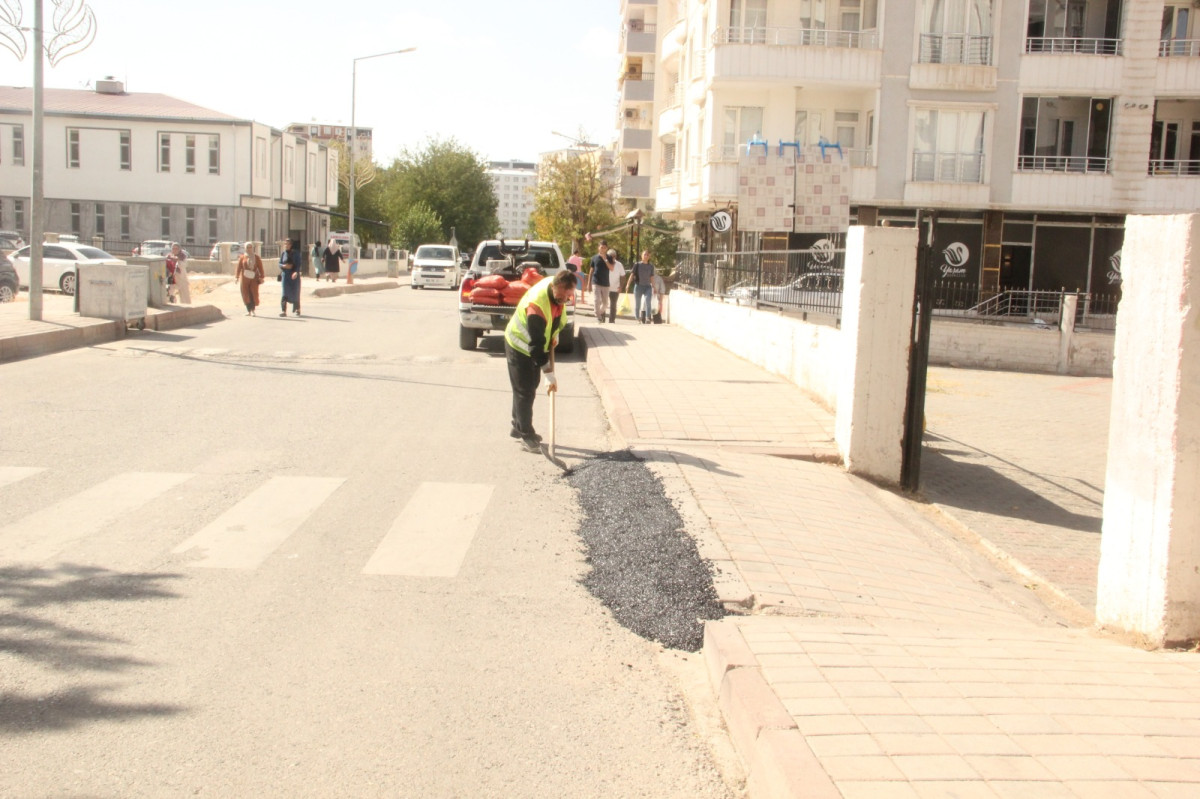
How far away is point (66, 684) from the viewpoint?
4.58 meters

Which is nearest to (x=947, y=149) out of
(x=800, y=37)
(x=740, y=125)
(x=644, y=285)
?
(x=800, y=37)

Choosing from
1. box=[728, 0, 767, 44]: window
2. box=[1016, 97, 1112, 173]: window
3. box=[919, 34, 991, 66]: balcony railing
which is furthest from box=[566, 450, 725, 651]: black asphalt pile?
box=[1016, 97, 1112, 173]: window

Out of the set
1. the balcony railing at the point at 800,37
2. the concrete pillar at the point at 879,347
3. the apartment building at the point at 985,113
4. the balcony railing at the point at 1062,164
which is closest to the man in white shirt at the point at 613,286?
the apartment building at the point at 985,113

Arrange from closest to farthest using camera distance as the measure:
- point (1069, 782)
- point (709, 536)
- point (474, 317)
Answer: point (1069, 782)
point (709, 536)
point (474, 317)

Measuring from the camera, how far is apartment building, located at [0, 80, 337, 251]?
55.5 meters

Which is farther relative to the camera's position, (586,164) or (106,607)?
(586,164)

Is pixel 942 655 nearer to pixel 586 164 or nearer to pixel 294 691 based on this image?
pixel 294 691

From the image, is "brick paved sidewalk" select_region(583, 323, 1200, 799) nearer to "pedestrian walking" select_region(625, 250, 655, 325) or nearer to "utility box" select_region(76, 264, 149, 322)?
"utility box" select_region(76, 264, 149, 322)

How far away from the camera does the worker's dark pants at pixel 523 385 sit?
1012 cm

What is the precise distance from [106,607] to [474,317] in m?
13.7

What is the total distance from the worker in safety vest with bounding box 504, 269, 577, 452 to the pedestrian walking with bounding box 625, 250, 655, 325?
1602cm

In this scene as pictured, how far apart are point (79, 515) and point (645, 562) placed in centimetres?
374

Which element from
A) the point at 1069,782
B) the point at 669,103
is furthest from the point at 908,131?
the point at 1069,782

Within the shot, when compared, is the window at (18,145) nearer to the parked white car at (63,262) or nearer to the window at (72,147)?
the window at (72,147)
